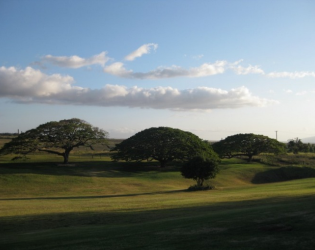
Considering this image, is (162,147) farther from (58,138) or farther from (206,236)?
(206,236)

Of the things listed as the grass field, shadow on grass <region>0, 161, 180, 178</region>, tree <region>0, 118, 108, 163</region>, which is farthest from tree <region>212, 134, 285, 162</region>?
the grass field

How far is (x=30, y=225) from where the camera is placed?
1817 cm

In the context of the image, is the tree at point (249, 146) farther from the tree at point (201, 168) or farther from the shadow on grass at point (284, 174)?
the tree at point (201, 168)

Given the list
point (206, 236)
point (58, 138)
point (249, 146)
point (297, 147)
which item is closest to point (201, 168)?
point (58, 138)

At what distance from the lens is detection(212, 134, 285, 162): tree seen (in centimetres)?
7612

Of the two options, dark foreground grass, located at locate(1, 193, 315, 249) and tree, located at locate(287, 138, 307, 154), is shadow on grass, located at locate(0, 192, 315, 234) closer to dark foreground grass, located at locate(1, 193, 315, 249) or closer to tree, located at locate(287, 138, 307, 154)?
dark foreground grass, located at locate(1, 193, 315, 249)

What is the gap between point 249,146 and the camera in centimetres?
7644

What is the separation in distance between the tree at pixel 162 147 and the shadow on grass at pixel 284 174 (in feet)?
30.9

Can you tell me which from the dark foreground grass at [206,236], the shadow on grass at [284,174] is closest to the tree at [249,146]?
the shadow on grass at [284,174]

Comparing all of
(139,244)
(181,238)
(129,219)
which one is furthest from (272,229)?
(129,219)

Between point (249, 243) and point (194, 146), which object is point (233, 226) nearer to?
point (249, 243)

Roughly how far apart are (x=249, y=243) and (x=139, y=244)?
138 inches

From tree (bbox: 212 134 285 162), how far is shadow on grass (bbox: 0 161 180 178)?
16.1m

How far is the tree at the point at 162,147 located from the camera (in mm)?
60719
